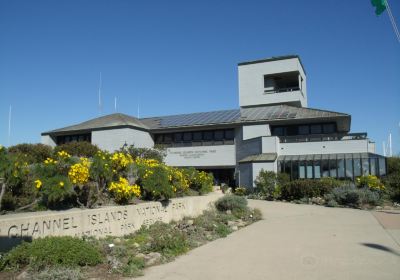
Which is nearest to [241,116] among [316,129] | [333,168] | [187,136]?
[187,136]

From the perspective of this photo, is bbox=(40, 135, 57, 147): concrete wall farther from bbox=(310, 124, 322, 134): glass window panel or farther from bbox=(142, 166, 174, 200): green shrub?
bbox=(142, 166, 174, 200): green shrub

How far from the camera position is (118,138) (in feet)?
123

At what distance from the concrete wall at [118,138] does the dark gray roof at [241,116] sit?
218cm

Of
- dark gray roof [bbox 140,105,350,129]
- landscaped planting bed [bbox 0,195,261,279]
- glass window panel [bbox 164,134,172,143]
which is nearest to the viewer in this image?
landscaped planting bed [bbox 0,195,261,279]

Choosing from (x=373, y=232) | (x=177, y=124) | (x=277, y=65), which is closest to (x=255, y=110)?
(x=277, y=65)

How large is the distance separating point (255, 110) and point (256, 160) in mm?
9937

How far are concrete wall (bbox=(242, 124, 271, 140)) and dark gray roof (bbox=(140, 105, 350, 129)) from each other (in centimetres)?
54

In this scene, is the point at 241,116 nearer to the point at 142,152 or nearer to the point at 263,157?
the point at 263,157

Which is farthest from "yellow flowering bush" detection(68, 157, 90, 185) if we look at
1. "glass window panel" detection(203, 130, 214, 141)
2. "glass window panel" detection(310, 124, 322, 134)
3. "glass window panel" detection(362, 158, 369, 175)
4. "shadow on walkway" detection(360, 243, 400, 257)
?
"glass window panel" detection(203, 130, 214, 141)

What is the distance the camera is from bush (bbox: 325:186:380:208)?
20.5 meters

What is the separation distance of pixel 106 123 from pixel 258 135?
49.9 ft

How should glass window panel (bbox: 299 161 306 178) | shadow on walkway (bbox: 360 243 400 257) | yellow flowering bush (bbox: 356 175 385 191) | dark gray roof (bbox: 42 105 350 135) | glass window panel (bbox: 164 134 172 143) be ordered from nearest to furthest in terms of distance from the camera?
shadow on walkway (bbox: 360 243 400 257) → yellow flowering bush (bbox: 356 175 385 191) → glass window panel (bbox: 299 161 306 178) → dark gray roof (bbox: 42 105 350 135) → glass window panel (bbox: 164 134 172 143)

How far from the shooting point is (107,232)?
10.1 meters

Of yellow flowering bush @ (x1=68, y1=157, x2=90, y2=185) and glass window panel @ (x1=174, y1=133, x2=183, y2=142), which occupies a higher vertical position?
glass window panel @ (x1=174, y1=133, x2=183, y2=142)
